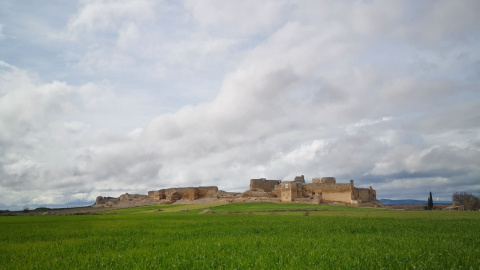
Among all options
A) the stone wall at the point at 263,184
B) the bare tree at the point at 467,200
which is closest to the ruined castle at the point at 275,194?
the stone wall at the point at 263,184

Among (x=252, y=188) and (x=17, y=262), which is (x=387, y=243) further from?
(x=252, y=188)

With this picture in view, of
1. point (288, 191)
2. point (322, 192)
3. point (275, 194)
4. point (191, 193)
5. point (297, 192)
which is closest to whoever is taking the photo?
point (288, 191)

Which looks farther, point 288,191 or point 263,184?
point 263,184

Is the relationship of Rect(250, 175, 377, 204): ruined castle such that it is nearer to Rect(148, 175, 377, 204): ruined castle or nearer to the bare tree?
Rect(148, 175, 377, 204): ruined castle

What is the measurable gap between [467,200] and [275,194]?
3888cm

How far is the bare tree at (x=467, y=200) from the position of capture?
6366 cm

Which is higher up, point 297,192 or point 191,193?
point 297,192

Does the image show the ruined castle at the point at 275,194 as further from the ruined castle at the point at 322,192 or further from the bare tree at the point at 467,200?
the bare tree at the point at 467,200

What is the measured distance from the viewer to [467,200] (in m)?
66.5

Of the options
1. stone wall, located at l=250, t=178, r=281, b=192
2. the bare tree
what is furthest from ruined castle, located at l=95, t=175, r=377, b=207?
the bare tree

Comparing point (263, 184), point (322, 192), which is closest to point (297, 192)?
point (322, 192)

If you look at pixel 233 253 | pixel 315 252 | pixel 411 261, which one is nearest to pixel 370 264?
pixel 411 261

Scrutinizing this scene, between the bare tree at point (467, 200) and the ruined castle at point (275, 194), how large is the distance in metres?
16.8

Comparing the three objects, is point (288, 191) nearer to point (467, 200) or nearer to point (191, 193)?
point (191, 193)
